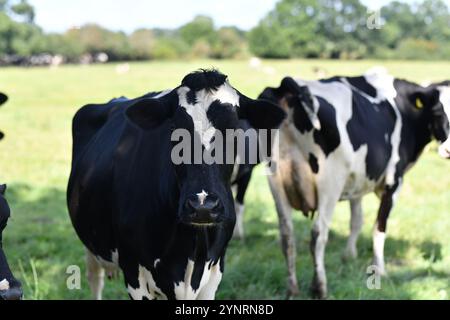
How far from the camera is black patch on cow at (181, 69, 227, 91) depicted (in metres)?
3.55

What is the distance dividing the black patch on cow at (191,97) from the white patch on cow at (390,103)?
12.5ft

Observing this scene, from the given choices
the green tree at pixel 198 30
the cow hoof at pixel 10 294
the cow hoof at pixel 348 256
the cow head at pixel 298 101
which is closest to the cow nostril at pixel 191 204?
the cow hoof at pixel 10 294

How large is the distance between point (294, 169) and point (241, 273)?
3.77ft

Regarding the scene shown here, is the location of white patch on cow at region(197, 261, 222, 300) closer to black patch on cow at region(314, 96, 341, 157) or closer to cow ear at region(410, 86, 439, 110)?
black patch on cow at region(314, 96, 341, 157)

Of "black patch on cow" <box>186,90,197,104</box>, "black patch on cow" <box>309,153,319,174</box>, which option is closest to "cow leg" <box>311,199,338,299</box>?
"black patch on cow" <box>309,153,319,174</box>

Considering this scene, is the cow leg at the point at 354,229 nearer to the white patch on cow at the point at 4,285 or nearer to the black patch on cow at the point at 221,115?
the black patch on cow at the point at 221,115

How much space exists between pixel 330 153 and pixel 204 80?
277cm

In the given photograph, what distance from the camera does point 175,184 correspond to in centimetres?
367

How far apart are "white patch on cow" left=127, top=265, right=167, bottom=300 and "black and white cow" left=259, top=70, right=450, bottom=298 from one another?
7.55 feet

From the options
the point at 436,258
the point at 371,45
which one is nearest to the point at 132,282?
the point at 436,258

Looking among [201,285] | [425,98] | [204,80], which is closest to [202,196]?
[204,80]
